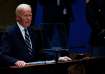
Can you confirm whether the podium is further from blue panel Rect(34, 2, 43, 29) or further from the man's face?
blue panel Rect(34, 2, 43, 29)

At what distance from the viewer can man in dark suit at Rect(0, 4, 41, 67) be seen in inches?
136

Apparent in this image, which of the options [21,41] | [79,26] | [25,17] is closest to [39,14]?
[79,26]

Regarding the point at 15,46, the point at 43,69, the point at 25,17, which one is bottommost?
the point at 43,69

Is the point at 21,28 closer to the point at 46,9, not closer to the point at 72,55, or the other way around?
the point at 72,55

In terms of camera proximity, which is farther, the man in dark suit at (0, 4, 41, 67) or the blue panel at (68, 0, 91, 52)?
the blue panel at (68, 0, 91, 52)

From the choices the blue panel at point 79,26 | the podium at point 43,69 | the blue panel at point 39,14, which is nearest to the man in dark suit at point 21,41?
the podium at point 43,69

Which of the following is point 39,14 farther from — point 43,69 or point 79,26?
point 43,69

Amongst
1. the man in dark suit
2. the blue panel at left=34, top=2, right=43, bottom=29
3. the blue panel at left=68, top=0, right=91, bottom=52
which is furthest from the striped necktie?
the blue panel at left=68, top=0, right=91, bottom=52

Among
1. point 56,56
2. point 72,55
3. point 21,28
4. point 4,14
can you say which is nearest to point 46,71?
point 56,56

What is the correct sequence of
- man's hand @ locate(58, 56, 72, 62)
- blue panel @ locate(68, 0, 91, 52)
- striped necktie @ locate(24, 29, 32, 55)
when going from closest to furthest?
man's hand @ locate(58, 56, 72, 62)
striped necktie @ locate(24, 29, 32, 55)
blue panel @ locate(68, 0, 91, 52)

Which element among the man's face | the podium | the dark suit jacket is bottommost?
the podium

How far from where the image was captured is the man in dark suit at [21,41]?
11.3 feet

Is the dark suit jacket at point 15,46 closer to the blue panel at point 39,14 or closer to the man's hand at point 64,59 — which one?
the man's hand at point 64,59

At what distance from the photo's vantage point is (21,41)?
3564 mm
